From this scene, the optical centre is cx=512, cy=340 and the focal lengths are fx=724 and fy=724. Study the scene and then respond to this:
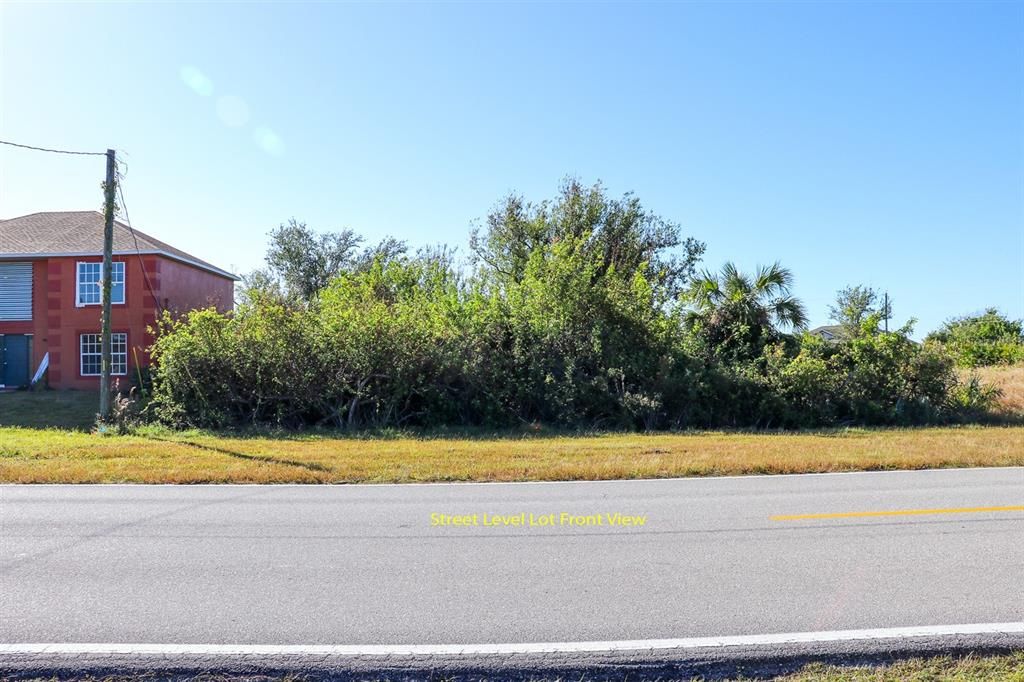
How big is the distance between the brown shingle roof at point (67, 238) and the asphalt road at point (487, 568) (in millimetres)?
20790

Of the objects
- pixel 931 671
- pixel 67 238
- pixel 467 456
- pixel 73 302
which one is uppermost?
pixel 67 238

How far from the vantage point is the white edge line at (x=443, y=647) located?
4176 millimetres

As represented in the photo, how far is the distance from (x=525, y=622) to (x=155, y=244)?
2769 centimetres

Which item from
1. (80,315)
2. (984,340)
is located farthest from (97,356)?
Answer: (984,340)

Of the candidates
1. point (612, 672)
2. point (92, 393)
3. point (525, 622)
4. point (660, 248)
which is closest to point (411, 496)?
point (525, 622)

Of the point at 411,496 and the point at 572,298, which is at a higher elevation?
the point at 572,298

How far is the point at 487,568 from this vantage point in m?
5.77

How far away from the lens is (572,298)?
20.5m

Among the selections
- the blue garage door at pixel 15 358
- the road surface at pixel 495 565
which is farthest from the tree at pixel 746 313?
the blue garage door at pixel 15 358

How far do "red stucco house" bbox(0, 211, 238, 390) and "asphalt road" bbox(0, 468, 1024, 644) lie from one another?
1970 cm

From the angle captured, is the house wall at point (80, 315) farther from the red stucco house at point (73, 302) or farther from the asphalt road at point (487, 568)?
the asphalt road at point (487, 568)

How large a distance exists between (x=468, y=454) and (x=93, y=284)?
20915 millimetres

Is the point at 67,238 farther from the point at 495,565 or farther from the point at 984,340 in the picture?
the point at 984,340

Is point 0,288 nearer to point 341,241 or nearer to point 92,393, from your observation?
point 92,393
